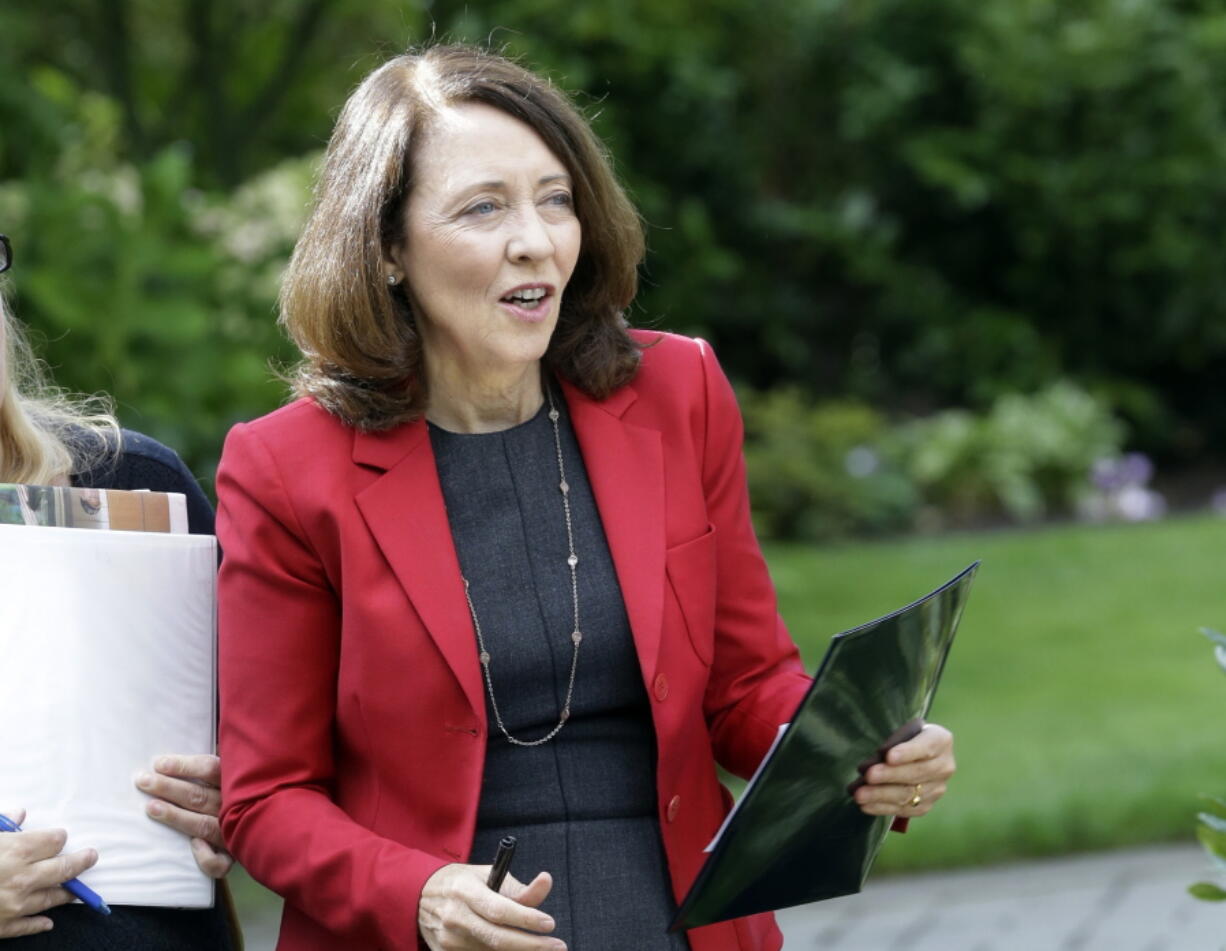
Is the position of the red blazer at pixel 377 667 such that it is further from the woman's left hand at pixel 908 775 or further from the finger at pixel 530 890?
the woman's left hand at pixel 908 775

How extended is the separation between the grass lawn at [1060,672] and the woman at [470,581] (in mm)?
3477

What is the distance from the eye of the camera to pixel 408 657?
208 cm

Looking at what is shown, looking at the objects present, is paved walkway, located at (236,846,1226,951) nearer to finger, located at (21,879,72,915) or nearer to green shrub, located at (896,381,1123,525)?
finger, located at (21,879,72,915)

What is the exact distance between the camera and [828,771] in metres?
1.97

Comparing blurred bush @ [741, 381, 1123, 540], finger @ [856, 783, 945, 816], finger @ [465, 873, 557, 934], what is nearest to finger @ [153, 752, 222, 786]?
finger @ [465, 873, 557, 934]

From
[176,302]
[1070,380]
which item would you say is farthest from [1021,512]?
→ [176,302]

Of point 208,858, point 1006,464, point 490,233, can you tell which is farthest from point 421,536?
point 1006,464

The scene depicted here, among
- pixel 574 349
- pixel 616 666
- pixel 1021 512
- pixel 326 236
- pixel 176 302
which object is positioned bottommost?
pixel 1021 512

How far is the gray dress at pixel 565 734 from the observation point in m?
2.14

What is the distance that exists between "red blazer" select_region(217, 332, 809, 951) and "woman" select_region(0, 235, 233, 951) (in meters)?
0.09

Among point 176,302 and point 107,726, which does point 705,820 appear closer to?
point 107,726

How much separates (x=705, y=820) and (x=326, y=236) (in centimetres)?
88

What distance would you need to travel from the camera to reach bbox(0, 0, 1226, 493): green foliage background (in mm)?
11102

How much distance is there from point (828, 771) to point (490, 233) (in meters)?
0.75
